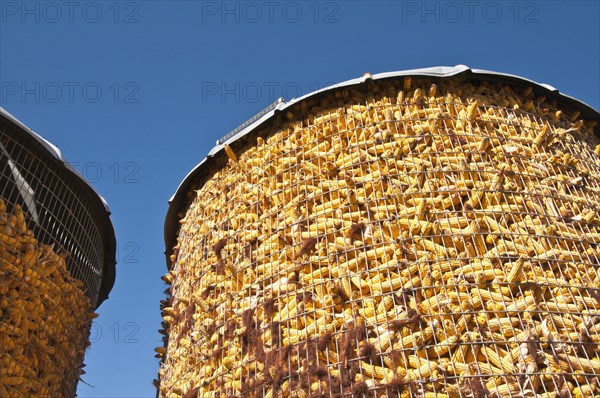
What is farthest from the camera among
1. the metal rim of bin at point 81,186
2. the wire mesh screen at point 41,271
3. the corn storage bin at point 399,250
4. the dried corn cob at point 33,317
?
the metal rim of bin at point 81,186

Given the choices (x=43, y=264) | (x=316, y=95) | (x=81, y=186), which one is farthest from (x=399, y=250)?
(x=81, y=186)

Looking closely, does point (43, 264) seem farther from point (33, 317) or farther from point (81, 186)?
point (81, 186)

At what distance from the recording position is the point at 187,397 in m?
5.59

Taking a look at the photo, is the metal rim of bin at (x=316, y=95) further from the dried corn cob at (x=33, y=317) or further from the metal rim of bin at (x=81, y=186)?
the dried corn cob at (x=33, y=317)

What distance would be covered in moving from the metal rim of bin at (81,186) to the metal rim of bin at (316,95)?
1043 millimetres

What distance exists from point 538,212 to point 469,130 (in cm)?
110

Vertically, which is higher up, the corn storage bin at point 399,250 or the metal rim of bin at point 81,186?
the metal rim of bin at point 81,186

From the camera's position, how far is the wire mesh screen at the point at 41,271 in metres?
6.46

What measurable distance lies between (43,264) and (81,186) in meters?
1.34

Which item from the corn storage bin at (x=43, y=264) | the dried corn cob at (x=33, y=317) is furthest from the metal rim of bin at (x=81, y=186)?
the dried corn cob at (x=33, y=317)

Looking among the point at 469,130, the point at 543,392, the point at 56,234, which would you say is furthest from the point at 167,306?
the point at 543,392

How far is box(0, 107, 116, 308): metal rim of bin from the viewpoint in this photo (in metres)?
7.26

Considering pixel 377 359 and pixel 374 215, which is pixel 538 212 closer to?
pixel 374 215

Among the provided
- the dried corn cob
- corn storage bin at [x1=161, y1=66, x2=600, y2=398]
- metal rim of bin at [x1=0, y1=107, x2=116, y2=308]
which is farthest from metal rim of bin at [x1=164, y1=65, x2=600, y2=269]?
the dried corn cob
